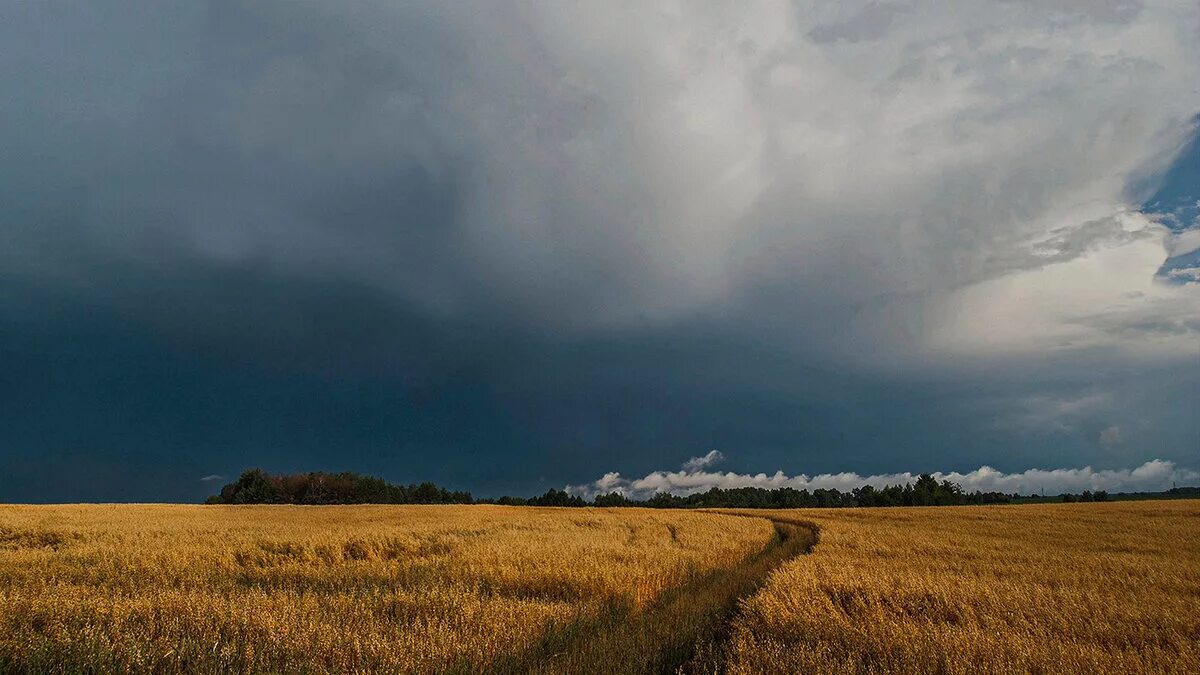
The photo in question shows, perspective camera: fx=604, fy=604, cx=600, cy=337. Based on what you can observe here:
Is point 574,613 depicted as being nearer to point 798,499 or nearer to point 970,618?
point 970,618

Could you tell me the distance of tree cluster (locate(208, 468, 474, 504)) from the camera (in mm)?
114188

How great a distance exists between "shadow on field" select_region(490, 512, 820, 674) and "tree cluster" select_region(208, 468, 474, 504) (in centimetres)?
11407

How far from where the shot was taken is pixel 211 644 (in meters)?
6.93

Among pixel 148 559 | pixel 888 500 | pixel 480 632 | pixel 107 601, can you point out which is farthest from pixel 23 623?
pixel 888 500

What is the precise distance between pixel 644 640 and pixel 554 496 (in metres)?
132

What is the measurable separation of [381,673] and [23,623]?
5049mm

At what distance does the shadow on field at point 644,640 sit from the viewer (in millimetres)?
7375

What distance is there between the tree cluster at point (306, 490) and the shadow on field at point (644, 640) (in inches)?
4491

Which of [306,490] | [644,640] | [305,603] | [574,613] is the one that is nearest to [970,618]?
[644,640]

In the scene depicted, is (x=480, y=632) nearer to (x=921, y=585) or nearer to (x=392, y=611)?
(x=392, y=611)

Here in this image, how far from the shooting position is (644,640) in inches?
340

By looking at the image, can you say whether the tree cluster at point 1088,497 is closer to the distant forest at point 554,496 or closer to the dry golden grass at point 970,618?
the distant forest at point 554,496

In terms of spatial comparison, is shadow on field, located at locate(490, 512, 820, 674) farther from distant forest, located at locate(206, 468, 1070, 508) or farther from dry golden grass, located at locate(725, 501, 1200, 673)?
distant forest, located at locate(206, 468, 1070, 508)

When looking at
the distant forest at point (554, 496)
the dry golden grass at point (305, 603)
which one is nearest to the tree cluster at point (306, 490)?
the distant forest at point (554, 496)
